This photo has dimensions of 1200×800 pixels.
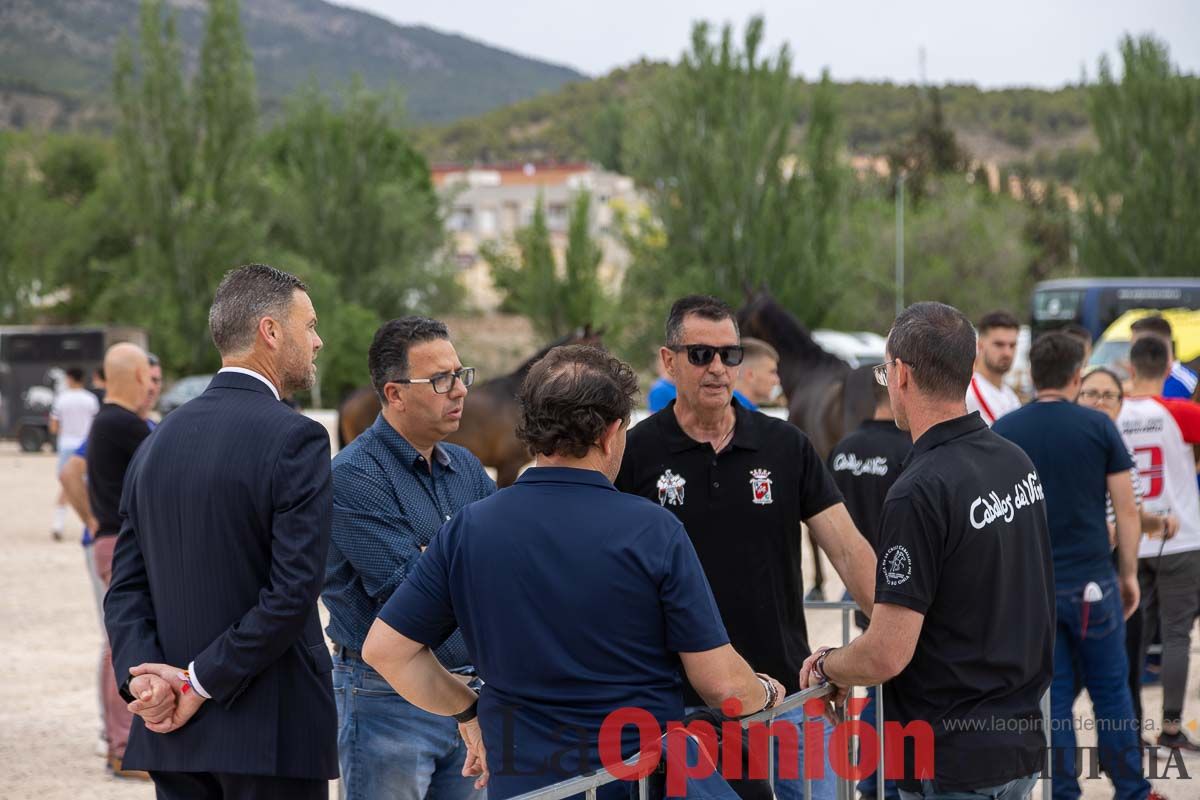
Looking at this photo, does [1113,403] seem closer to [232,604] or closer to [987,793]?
[987,793]

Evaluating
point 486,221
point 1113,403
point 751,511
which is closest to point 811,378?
point 1113,403

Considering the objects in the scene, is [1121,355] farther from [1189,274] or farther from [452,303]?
[452,303]

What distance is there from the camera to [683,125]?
35406 millimetres

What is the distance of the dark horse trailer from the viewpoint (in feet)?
92.1

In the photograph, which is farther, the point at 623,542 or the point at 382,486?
the point at 382,486

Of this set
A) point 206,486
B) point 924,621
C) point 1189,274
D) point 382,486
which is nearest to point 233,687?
point 206,486

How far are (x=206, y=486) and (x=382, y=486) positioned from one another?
625 mm

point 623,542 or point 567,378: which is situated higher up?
point 567,378

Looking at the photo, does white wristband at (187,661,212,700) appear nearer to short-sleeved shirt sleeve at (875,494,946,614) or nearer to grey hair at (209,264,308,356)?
grey hair at (209,264,308,356)

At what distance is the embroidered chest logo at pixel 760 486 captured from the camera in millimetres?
3723

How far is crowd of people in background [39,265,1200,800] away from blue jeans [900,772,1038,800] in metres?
0.01

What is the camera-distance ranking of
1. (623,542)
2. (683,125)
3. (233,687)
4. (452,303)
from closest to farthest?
(623,542) < (233,687) < (683,125) < (452,303)

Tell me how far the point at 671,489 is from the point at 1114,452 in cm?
201

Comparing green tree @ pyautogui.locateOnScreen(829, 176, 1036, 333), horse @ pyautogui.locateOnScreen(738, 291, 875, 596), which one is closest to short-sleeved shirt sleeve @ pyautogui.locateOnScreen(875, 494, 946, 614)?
horse @ pyautogui.locateOnScreen(738, 291, 875, 596)
